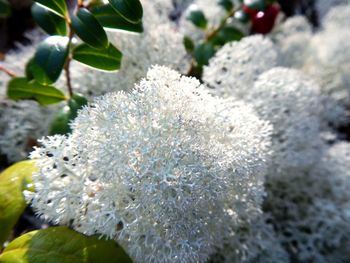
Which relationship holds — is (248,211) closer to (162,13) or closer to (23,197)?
(23,197)

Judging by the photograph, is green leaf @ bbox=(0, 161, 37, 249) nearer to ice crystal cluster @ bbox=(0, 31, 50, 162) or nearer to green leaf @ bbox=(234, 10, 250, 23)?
ice crystal cluster @ bbox=(0, 31, 50, 162)

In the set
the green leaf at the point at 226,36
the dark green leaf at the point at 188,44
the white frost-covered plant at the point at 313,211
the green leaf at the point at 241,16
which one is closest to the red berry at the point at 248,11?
the green leaf at the point at 241,16

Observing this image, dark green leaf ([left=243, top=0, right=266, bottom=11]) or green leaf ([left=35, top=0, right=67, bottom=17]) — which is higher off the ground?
dark green leaf ([left=243, top=0, right=266, bottom=11])

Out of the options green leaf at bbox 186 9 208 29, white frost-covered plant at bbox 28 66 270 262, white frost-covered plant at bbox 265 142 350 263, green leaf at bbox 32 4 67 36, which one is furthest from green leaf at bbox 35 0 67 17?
white frost-covered plant at bbox 265 142 350 263

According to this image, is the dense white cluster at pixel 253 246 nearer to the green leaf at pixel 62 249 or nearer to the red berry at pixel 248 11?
the green leaf at pixel 62 249

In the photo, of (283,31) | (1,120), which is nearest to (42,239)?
(1,120)

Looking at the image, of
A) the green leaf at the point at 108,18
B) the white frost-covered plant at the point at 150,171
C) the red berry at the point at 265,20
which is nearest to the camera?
the white frost-covered plant at the point at 150,171

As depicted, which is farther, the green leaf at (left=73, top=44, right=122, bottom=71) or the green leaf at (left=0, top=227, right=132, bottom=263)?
the green leaf at (left=73, top=44, right=122, bottom=71)
